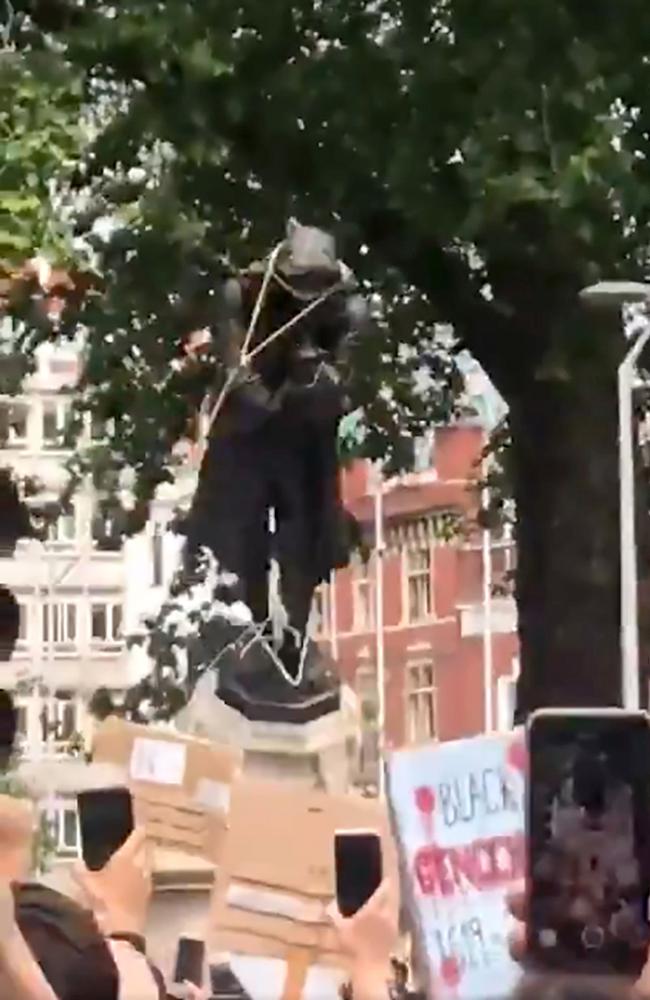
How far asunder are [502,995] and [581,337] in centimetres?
510

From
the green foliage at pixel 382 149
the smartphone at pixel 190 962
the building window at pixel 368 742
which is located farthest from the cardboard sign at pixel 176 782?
the green foliage at pixel 382 149

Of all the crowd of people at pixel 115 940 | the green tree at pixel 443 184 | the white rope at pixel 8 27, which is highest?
the white rope at pixel 8 27

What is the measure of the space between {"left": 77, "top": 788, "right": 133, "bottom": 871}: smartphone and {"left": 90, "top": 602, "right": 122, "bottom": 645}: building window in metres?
4.73

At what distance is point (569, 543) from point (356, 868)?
454 centimetres

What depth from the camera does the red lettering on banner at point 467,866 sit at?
21.4 ft

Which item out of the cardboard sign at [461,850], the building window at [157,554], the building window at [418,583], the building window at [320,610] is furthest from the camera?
the building window at [418,583]

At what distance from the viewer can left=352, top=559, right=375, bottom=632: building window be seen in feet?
46.5

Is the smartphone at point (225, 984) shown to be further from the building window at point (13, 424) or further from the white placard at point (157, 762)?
the building window at point (13, 424)

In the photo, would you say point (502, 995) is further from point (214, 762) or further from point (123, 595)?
point (123, 595)

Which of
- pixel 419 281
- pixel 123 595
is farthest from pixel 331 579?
pixel 123 595

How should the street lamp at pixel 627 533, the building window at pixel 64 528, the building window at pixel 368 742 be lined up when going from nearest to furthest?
the building window at pixel 368 742 → the street lamp at pixel 627 533 → the building window at pixel 64 528

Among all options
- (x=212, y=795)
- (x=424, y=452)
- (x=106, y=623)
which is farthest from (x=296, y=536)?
(x=424, y=452)

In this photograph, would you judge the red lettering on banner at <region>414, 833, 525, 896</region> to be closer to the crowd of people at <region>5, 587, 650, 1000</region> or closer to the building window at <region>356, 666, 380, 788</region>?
the crowd of people at <region>5, 587, 650, 1000</region>

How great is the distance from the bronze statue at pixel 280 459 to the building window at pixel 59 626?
7.95 feet
